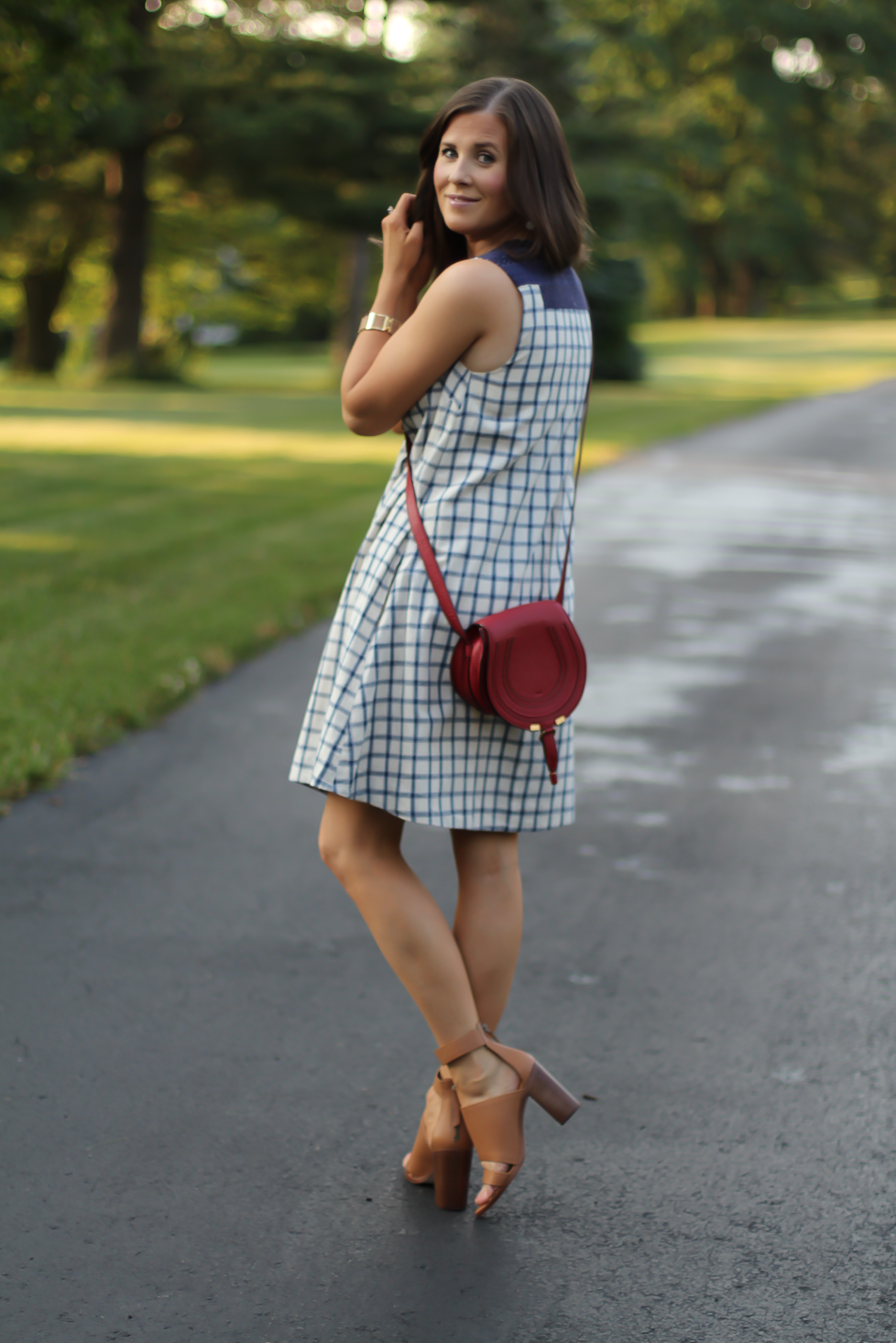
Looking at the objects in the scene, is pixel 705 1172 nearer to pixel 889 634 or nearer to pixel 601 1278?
pixel 601 1278

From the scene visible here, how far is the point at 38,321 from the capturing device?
133 feet

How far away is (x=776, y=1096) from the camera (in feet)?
10.4

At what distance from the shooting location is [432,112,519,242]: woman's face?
8.32 feet

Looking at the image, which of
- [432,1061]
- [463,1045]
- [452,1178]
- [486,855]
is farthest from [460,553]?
[432,1061]

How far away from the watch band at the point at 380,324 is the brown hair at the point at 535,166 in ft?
0.76

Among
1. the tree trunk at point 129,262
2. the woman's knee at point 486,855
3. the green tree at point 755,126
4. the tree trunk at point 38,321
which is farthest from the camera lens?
the green tree at point 755,126

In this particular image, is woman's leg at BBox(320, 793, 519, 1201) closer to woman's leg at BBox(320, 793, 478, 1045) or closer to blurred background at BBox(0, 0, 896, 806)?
woman's leg at BBox(320, 793, 478, 1045)

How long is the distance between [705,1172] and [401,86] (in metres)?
28.9

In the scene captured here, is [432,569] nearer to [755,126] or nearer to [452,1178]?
[452,1178]

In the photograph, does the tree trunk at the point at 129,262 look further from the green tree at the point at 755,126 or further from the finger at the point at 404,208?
the finger at the point at 404,208

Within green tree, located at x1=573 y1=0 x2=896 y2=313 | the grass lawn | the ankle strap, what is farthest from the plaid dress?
green tree, located at x1=573 y1=0 x2=896 y2=313

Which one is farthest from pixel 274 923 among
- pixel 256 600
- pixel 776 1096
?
pixel 256 600

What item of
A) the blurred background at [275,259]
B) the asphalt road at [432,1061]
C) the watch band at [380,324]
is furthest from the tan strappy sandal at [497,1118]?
the blurred background at [275,259]

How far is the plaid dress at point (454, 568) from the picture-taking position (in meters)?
2.53
